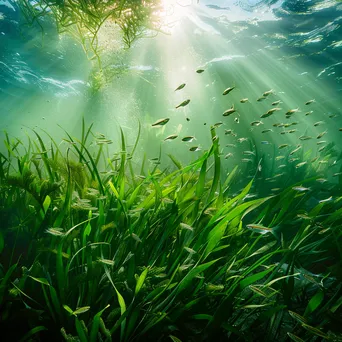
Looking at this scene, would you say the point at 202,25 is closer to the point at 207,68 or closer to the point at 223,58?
the point at 223,58

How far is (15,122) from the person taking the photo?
47.8m

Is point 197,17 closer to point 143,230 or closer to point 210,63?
point 210,63

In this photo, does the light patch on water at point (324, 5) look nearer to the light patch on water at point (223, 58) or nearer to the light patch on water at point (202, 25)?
the light patch on water at point (202, 25)

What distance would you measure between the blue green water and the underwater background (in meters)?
0.13

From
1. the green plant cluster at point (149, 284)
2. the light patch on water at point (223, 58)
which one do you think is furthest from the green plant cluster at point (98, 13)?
the light patch on water at point (223, 58)

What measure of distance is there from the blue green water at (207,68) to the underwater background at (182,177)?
0.41ft

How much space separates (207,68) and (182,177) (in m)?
19.3

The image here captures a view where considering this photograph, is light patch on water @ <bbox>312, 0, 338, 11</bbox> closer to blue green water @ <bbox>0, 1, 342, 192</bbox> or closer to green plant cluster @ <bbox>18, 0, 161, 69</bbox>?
blue green water @ <bbox>0, 1, 342, 192</bbox>

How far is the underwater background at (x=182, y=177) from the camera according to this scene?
1.46 metres

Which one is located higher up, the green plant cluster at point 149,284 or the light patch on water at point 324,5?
the light patch on water at point 324,5

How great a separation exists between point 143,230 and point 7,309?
3.26 feet

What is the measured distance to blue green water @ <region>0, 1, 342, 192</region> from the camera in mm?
12508

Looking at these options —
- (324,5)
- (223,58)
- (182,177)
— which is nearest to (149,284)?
(182,177)

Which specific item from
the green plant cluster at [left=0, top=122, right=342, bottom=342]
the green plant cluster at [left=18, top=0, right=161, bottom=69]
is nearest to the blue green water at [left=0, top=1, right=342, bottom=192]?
the green plant cluster at [left=18, top=0, right=161, bottom=69]
